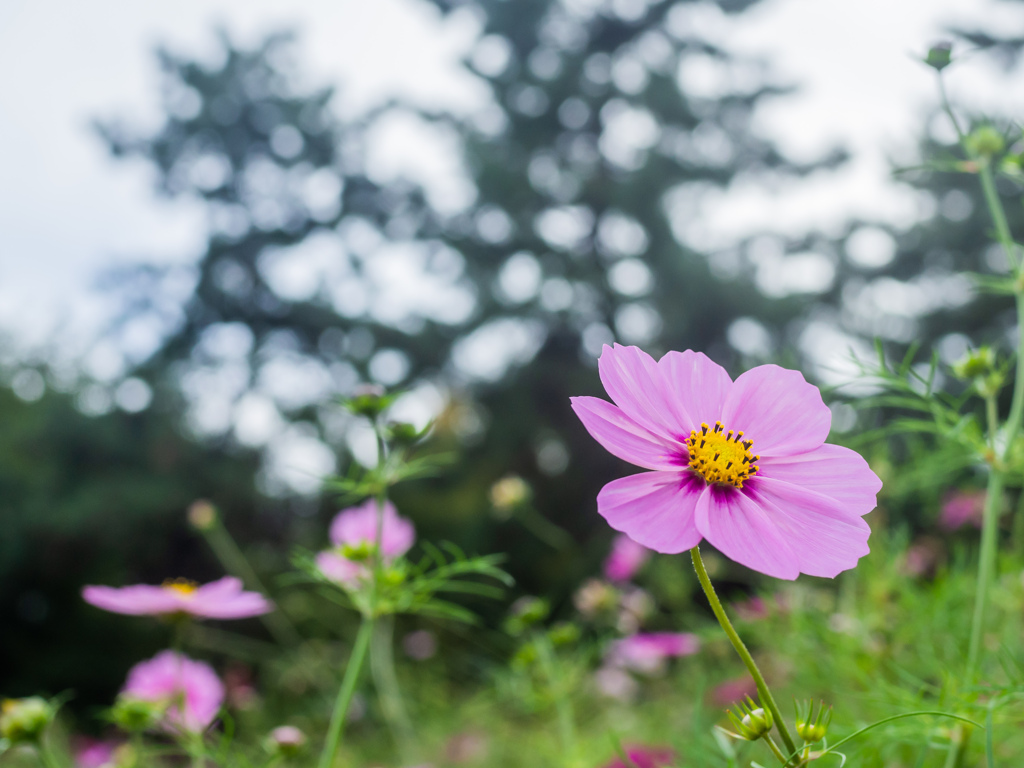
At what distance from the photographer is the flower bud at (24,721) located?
385 mm

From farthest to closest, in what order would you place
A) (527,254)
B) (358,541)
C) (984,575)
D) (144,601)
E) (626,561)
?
1. (527,254)
2. (626,561)
3. (358,541)
4. (144,601)
5. (984,575)

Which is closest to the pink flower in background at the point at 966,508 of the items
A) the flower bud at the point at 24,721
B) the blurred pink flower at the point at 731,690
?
the blurred pink flower at the point at 731,690

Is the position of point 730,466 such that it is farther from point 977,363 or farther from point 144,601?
point 144,601

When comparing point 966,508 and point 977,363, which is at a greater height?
point 977,363

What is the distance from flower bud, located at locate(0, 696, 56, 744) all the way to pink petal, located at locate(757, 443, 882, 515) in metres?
0.39

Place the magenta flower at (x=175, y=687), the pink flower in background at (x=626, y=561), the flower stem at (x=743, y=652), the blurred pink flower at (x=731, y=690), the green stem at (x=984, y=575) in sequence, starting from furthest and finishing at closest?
the pink flower in background at (x=626, y=561), the blurred pink flower at (x=731, y=690), the magenta flower at (x=175, y=687), the green stem at (x=984, y=575), the flower stem at (x=743, y=652)

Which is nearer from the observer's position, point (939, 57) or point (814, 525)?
point (814, 525)

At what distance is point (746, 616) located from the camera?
90 cm

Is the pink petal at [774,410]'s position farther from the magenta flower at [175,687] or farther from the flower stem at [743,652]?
the magenta flower at [175,687]

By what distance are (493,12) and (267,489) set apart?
3.32 meters

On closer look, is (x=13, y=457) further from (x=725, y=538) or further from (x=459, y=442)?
(x=725, y=538)

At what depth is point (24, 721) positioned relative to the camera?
0.39 meters

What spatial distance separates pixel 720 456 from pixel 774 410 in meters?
0.03

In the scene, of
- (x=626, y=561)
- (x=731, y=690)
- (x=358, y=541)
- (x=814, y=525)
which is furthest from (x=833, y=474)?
(x=626, y=561)
